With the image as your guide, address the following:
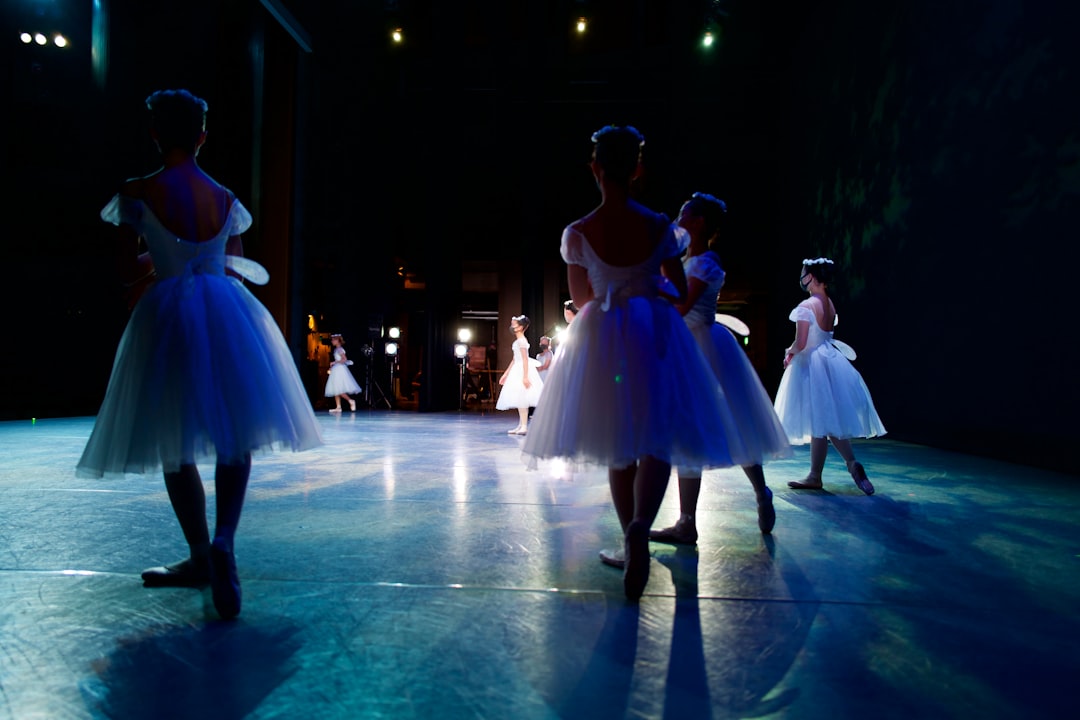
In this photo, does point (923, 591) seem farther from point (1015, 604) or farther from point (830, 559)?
point (830, 559)

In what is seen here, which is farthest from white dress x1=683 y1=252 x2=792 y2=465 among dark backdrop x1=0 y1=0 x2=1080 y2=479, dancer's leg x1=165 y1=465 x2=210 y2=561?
dark backdrop x1=0 y1=0 x2=1080 y2=479

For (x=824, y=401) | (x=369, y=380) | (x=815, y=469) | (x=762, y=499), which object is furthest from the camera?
(x=369, y=380)

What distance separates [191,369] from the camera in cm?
171

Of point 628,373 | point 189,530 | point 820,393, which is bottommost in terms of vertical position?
point 189,530

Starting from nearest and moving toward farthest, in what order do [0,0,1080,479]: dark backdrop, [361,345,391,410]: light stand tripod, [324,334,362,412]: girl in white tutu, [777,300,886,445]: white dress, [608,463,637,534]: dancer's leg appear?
1. [608,463,637,534]: dancer's leg
2. [777,300,886,445]: white dress
3. [0,0,1080,479]: dark backdrop
4. [324,334,362,412]: girl in white tutu
5. [361,345,391,410]: light stand tripod

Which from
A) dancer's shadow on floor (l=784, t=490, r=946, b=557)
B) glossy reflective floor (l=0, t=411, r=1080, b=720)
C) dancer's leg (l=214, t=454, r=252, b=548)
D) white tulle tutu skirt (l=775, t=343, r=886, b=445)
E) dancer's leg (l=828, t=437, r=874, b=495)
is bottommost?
dancer's shadow on floor (l=784, t=490, r=946, b=557)

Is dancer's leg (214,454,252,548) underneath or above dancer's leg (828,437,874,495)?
above

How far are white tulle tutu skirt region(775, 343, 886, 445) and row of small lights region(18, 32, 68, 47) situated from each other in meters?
12.0

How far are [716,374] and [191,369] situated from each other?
191cm

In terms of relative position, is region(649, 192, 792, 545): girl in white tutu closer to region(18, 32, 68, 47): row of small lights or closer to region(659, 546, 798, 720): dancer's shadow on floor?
region(659, 546, 798, 720): dancer's shadow on floor

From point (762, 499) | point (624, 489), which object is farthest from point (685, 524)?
point (624, 489)

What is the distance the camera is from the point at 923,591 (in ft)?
6.42

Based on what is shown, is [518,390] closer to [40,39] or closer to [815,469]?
[815,469]

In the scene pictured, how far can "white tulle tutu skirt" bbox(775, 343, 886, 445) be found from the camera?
12.3ft
